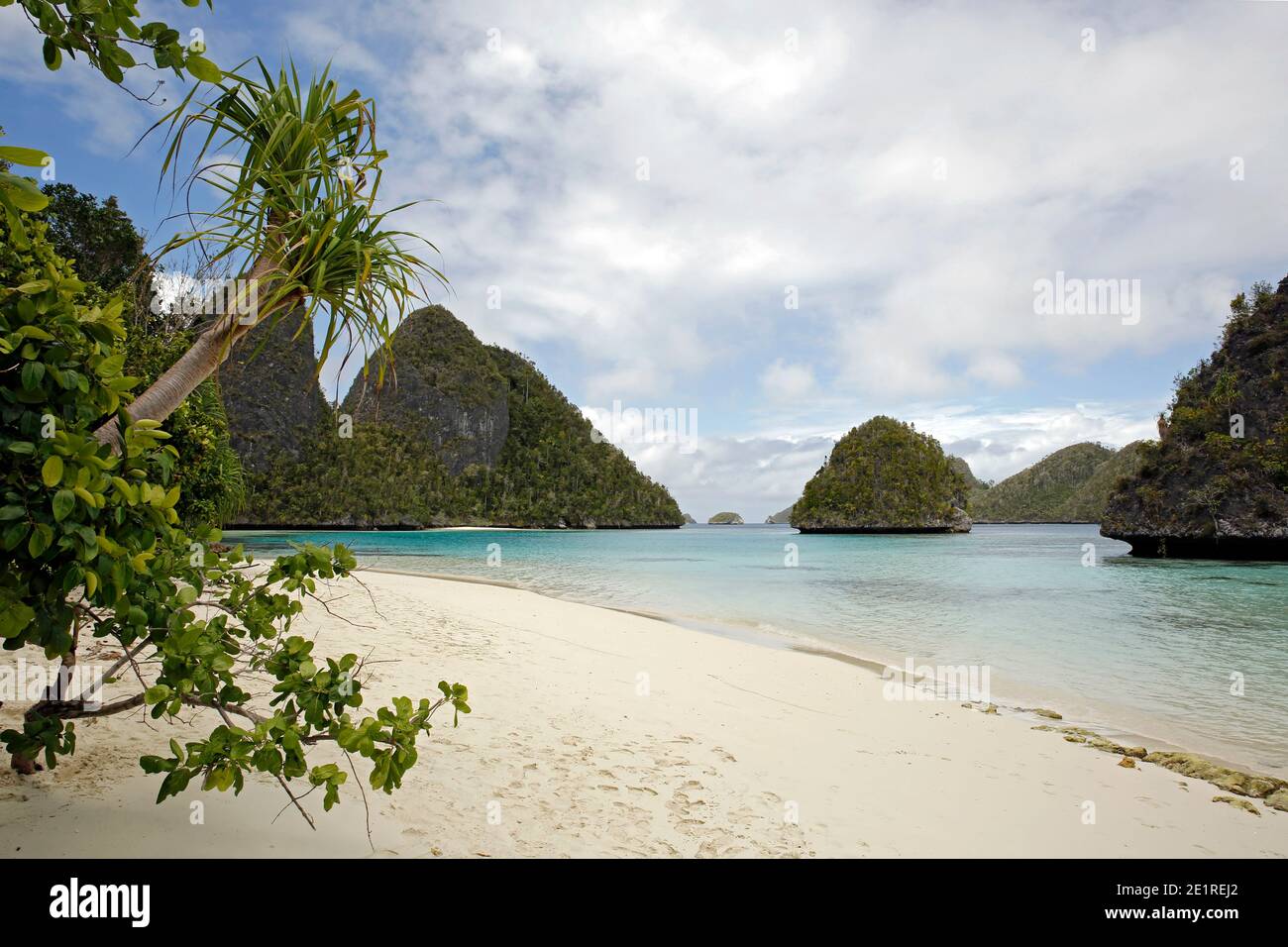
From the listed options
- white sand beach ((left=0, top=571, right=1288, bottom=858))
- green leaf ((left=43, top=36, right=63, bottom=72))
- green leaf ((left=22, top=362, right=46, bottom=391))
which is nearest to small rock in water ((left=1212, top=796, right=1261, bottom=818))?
white sand beach ((left=0, top=571, right=1288, bottom=858))

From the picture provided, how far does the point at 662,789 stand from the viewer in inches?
158

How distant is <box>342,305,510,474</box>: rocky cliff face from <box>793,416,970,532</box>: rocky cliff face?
6984cm

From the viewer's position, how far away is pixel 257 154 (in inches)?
101

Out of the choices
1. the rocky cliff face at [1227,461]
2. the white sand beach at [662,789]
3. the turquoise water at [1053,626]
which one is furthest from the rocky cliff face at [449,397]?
the white sand beach at [662,789]

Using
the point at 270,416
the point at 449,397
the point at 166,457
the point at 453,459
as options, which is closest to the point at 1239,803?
the point at 166,457

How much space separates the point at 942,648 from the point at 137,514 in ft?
41.9

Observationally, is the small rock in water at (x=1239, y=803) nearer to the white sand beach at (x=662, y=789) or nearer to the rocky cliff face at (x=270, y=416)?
the white sand beach at (x=662, y=789)

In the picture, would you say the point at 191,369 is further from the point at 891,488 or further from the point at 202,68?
the point at 891,488

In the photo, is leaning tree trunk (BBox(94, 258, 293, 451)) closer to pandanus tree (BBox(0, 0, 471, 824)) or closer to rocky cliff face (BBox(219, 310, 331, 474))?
pandanus tree (BBox(0, 0, 471, 824))

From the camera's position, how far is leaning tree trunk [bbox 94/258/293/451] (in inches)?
86.2

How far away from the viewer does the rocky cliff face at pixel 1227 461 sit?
4441cm

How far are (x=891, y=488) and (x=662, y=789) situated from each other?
114 metres

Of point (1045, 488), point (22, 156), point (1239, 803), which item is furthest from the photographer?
point (1045, 488)
